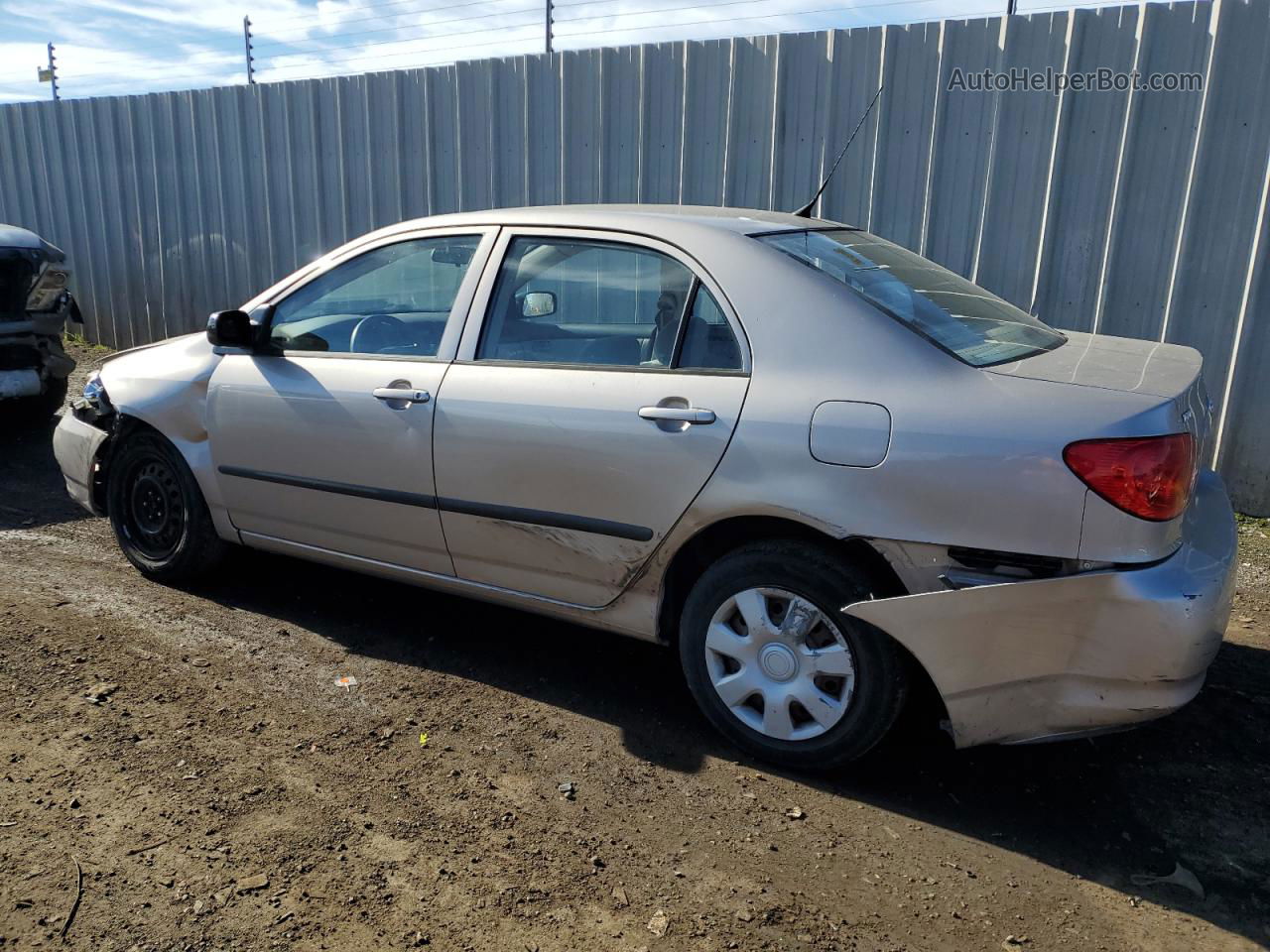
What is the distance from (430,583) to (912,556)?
184 cm

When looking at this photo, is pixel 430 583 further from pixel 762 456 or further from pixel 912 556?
pixel 912 556

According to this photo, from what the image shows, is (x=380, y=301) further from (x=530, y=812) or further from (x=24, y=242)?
(x=24, y=242)

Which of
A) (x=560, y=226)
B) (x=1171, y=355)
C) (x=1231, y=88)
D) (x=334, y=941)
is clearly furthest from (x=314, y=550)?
(x=1231, y=88)

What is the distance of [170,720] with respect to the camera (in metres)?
3.40

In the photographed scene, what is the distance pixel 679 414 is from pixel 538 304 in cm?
84

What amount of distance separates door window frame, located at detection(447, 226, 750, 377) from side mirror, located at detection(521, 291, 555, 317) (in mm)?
120

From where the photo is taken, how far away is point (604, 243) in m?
3.52

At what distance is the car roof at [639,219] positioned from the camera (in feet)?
11.2

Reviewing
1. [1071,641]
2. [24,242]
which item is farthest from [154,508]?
[1071,641]

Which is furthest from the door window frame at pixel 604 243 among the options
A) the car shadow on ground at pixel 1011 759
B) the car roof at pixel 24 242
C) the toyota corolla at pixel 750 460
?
the car roof at pixel 24 242

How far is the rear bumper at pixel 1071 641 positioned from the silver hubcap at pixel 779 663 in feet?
0.65

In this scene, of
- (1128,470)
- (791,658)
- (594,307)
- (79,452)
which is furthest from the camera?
(79,452)

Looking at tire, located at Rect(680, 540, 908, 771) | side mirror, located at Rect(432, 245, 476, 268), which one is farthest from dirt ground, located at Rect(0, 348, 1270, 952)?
side mirror, located at Rect(432, 245, 476, 268)

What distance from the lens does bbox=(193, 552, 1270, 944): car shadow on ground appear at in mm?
2828
